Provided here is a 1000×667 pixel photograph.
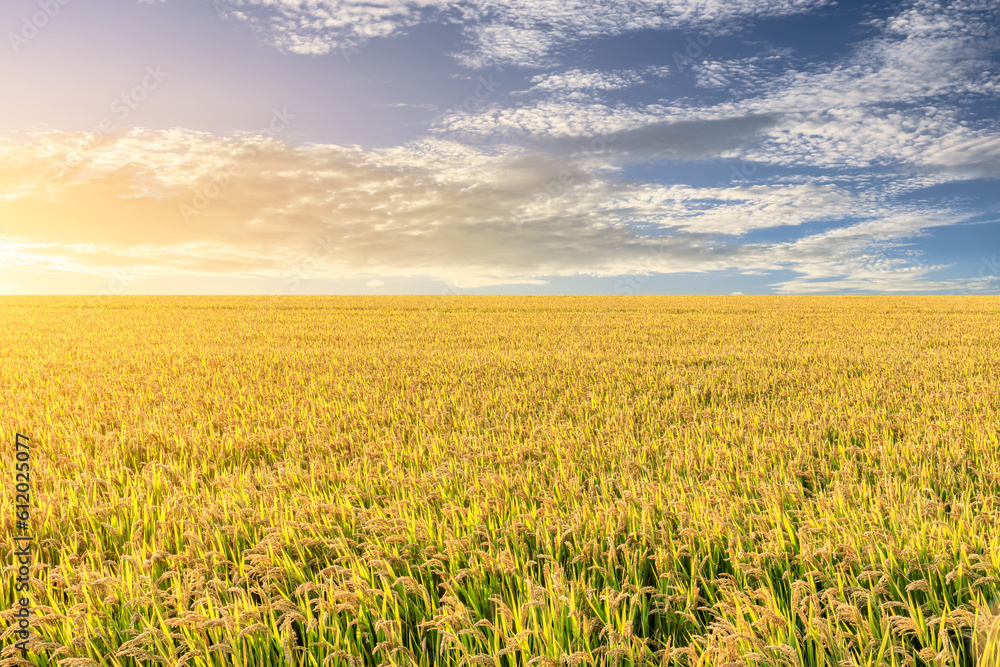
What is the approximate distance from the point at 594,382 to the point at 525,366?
243 cm

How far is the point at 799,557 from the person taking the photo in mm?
3531

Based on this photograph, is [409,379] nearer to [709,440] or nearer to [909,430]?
[709,440]

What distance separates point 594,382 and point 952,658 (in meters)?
8.41

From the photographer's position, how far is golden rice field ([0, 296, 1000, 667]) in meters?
2.81

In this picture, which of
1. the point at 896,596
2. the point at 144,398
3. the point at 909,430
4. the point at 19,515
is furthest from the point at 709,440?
the point at 144,398

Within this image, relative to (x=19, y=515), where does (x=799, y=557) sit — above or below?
above

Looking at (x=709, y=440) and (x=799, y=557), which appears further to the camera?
(x=709, y=440)

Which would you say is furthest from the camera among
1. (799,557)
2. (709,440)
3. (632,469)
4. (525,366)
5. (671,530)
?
(525,366)

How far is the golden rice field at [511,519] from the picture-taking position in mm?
2811

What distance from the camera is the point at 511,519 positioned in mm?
4172

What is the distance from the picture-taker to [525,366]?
514 inches

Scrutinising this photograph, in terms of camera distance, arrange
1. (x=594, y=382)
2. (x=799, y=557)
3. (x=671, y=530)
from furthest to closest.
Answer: (x=594, y=382) < (x=671, y=530) < (x=799, y=557)

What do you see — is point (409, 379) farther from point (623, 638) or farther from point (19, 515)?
point (623, 638)

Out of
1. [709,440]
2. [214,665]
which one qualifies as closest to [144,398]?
[214,665]
